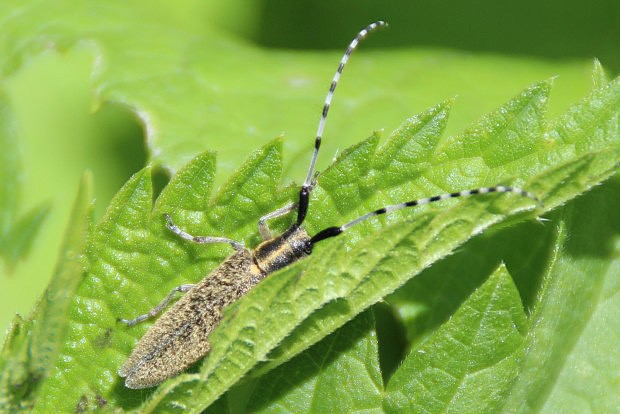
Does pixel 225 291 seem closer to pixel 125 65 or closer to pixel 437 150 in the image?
Result: pixel 437 150

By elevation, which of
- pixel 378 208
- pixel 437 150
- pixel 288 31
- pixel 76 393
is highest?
pixel 437 150

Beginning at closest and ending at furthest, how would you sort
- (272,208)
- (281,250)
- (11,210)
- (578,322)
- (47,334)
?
(47,334) < (578,322) < (272,208) < (281,250) < (11,210)

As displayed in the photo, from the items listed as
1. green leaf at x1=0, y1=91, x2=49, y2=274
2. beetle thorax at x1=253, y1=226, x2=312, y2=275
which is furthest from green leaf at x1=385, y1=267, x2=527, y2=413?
green leaf at x1=0, y1=91, x2=49, y2=274

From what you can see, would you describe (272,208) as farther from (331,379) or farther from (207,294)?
(331,379)

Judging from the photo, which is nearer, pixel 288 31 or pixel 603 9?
pixel 603 9

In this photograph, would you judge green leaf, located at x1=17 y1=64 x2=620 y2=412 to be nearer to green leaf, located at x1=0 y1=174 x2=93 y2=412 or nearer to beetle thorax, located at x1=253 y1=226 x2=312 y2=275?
beetle thorax, located at x1=253 y1=226 x2=312 y2=275

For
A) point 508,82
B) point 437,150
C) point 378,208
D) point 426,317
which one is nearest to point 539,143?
point 437,150

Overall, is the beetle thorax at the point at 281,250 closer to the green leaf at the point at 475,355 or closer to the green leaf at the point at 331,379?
the green leaf at the point at 331,379

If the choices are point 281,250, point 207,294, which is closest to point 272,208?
point 281,250
